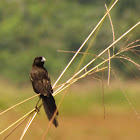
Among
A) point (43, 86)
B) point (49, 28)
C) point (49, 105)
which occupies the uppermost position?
point (49, 28)

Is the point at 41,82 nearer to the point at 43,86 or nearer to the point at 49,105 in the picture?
the point at 43,86

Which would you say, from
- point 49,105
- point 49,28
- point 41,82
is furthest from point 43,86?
point 49,28

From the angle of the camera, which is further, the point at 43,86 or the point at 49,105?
the point at 43,86

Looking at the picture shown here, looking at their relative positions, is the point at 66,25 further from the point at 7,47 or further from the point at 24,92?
the point at 24,92

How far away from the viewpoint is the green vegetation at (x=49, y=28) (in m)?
17.1

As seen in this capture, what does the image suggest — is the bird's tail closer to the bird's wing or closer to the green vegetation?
the bird's wing

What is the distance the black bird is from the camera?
2199 mm

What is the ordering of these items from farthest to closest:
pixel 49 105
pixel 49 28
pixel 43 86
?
pixel 49 28, pixel 43 86, pixel 49 105

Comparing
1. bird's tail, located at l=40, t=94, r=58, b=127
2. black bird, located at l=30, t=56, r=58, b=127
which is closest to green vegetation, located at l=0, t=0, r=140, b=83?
black bird, located at l=30, t=56, r=58, b=127

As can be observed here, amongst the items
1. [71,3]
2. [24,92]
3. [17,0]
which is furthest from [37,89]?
[71,3]

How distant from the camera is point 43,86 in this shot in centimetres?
238

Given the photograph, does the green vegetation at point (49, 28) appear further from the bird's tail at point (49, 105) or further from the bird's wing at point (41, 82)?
the bird's tail at point (49, 105)

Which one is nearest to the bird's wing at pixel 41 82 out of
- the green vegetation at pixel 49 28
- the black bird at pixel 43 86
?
the black bird at pixel 43 86

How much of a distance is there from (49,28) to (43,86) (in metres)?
17.2
